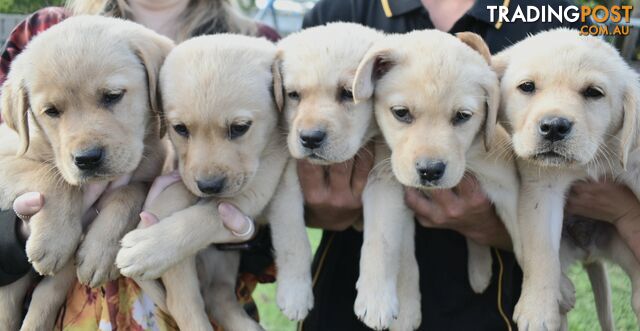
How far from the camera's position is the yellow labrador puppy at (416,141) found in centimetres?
245

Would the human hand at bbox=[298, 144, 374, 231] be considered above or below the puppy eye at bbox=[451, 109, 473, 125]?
below

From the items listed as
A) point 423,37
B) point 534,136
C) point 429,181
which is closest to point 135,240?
point 429,181

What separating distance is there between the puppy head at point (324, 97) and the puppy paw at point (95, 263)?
843 mm

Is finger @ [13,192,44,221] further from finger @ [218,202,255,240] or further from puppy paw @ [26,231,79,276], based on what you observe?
finger @ [218,202,255,240]

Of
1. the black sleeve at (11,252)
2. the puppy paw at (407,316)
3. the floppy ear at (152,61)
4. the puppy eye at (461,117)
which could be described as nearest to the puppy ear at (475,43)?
the puppy eye at (461,117)

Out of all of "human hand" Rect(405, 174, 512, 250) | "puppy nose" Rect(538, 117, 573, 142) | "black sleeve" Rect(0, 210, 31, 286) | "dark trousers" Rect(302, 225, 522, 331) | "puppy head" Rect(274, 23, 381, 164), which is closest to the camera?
"puppy nose" Rect(538, 117, 573, 142)

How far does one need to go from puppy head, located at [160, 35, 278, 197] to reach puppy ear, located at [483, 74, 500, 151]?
0.90m

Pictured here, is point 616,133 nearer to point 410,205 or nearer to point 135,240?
point 410,205

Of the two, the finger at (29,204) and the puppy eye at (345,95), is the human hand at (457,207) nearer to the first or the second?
the puppy eye at (345,95)

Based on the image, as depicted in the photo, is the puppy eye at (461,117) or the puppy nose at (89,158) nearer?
the puppy nose at (89,158)

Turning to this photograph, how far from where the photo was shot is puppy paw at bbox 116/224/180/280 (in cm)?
238

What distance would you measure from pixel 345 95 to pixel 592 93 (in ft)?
3.26

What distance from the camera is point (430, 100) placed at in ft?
8.04

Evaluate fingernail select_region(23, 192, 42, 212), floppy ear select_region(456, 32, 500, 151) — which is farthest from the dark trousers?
fingernail select_region(23, 192, 42, 212)
